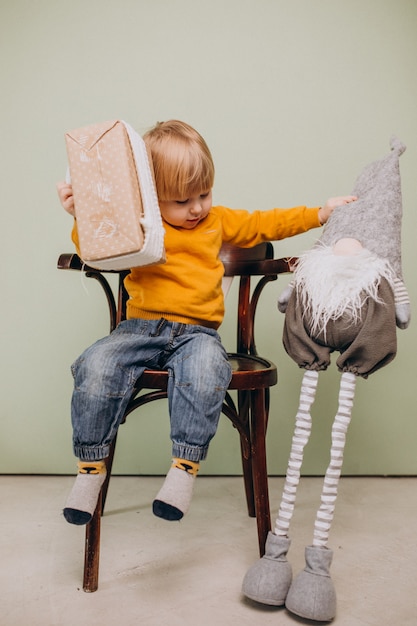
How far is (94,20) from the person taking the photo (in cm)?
188

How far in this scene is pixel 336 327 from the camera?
1.16 m

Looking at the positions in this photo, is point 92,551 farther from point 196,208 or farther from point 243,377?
point 196,208

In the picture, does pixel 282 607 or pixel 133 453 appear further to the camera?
pixel 133 453

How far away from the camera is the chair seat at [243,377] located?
1184 millimetres

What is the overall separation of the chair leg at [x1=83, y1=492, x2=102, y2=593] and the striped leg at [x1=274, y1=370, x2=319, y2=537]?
35cm

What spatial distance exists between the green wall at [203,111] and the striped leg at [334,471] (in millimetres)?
761

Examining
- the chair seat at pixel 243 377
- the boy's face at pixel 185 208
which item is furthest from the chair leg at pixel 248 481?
the boy's face at pixel 185 208

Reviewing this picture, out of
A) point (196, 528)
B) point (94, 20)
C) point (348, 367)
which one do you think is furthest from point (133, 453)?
point (94, 20)

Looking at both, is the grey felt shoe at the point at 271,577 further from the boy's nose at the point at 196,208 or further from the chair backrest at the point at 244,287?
the boy's nose at the point at 196,208

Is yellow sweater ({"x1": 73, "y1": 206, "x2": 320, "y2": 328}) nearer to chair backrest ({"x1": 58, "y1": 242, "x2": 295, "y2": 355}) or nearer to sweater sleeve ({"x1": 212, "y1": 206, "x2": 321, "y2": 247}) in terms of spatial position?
sweater sleeve ({"x1": 212, "y1": 206, "x2": 321, "y2": 247})

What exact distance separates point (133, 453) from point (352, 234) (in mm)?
1094

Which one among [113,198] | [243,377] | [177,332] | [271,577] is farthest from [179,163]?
[271,577]

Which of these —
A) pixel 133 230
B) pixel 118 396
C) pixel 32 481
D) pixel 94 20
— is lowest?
pixel 32 481

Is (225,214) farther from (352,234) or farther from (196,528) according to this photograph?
(196,528)
